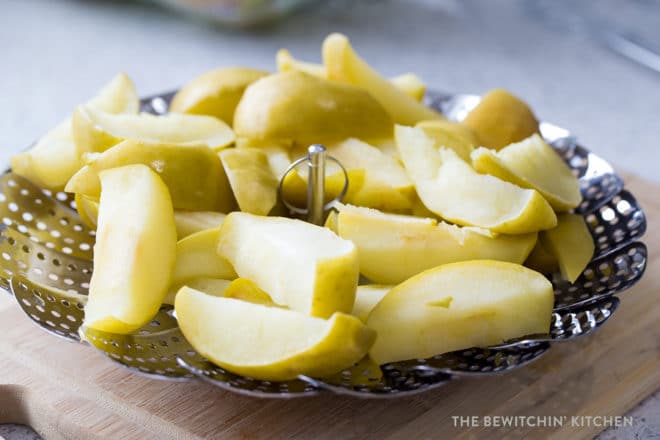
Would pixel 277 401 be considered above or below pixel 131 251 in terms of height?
below

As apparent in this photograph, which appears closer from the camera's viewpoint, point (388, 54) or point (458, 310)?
point (458, 310)

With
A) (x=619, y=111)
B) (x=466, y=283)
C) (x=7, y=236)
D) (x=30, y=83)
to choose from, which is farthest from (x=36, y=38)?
(x=466, y=283)

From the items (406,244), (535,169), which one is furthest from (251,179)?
(535,169)

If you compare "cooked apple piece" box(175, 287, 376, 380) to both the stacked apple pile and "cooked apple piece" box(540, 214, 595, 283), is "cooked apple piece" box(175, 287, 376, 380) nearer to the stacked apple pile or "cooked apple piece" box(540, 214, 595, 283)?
the stacked apple pile

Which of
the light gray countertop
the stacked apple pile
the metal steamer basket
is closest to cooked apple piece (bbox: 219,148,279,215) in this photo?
the stacked apple pile

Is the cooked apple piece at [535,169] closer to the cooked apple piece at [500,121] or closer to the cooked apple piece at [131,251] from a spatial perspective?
the cooked apple piece at [500,121]

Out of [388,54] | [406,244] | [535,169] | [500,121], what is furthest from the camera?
[388,54]

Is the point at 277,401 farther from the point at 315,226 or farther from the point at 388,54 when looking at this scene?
the point at 388,54
